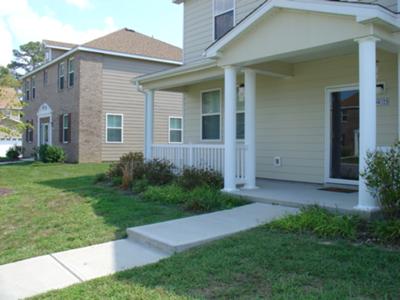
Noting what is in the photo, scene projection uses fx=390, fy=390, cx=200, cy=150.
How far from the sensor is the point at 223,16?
11391mm

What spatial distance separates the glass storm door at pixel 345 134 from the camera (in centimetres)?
852

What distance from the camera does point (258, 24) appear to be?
7.45m

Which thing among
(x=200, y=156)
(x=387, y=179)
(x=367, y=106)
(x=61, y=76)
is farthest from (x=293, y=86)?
(x=61, y=76)

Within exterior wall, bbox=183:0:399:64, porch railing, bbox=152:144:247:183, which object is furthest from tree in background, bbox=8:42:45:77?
porch railing, bbox=152:144:247:183

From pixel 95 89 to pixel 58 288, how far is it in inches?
644

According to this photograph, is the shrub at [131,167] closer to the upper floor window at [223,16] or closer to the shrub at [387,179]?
the upper floor window at [223,16]

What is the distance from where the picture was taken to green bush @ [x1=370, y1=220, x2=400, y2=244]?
486cm

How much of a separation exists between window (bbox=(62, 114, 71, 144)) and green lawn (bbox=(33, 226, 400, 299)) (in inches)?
669

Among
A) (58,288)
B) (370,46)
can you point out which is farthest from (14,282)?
(370,46)

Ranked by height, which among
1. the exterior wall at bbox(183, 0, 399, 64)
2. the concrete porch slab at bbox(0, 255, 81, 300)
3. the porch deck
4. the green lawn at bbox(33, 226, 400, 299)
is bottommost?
the concrete porch slab at bbox(0, 255, 81, 300)

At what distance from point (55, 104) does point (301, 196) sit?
60.1ft

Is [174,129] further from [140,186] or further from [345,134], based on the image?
[345,134]

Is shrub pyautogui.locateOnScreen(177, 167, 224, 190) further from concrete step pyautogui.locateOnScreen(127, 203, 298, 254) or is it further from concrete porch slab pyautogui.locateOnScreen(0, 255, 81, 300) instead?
concrete porch slab pyautogui.locateOnScreen(0, 255, 81, 300)

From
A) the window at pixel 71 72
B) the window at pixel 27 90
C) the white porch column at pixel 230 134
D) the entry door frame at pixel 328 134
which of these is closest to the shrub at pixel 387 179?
the white porch column at pixel 230 134
